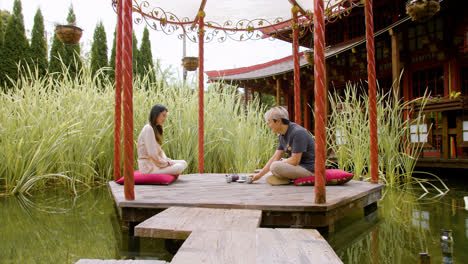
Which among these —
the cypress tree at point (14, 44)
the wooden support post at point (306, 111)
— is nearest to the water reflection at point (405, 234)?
the wooden support post at point (306, 111)

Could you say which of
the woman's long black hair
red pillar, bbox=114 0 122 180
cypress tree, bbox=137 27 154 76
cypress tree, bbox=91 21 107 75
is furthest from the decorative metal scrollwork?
cypress tree, bbox=137 27 154 76

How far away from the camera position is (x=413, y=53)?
800cm

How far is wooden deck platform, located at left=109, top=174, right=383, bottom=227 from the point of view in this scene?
2.12 m

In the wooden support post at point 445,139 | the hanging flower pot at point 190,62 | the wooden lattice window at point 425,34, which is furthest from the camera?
the wooden lattice window at point 425,34

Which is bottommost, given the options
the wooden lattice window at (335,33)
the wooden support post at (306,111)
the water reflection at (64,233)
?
the water reflection at (64,233)

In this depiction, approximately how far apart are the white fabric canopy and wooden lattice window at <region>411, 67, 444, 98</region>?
4531mm

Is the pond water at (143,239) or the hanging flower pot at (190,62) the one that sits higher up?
the hanging flower pot at (190,62)

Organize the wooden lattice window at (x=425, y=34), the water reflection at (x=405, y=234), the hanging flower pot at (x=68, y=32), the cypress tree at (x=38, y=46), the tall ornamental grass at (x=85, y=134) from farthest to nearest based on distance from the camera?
the cypress tree at (x=38, y=46), the wooden lattice window at (x=425, y=34), the hanging flower pot at (x=68, y=32), the tall ornamental grass at (x=85, y=134), the water reflection at (x=405, y=234)

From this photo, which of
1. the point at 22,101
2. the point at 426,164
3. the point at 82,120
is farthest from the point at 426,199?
the point at 22,101

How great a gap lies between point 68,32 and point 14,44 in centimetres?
734

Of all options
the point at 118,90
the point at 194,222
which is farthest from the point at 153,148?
the point at 194,222

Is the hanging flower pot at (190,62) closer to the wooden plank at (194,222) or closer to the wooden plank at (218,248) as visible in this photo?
the wooden plank at (194,222)

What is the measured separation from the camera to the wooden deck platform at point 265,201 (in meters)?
2.12

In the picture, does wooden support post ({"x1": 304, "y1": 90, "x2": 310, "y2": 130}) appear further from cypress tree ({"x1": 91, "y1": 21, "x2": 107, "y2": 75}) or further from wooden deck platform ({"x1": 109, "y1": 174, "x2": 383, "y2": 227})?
cypress tree ({"x1": 91, "y1": 21, "x2": 107, "y2": 75})
